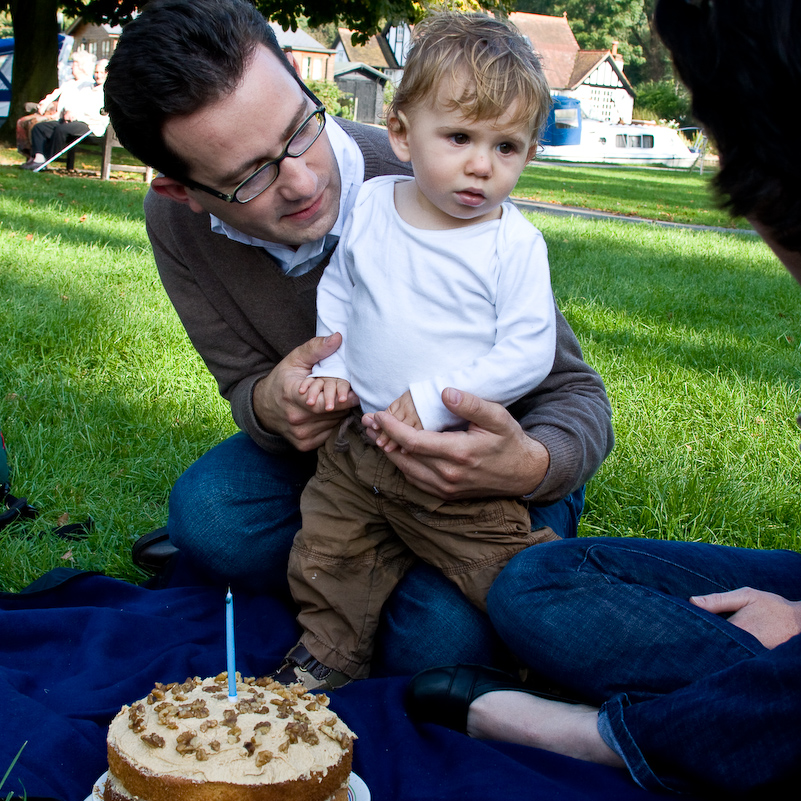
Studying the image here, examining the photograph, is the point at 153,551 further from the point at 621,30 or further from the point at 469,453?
the point at 621,30

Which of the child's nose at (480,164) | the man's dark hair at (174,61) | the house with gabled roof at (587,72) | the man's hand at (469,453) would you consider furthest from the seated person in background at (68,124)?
the house with gabled roof at (587,72)

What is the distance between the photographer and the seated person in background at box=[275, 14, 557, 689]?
208 cm

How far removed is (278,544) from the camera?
2.64 meters

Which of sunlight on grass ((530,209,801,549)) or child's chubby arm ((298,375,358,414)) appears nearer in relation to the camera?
child's chubby arm ((298,375,358,414))

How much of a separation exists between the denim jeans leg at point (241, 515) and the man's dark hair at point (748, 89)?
1.69 meters

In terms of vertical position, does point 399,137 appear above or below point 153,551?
above

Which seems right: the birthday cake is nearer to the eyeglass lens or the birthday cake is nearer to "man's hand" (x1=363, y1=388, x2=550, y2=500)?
"man's hand" (x1=363, y1=388, x2=550, y2=500)

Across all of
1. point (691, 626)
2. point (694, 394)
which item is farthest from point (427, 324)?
point (694, 394)

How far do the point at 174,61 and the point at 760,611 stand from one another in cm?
184

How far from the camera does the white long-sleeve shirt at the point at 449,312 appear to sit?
6.93 ft

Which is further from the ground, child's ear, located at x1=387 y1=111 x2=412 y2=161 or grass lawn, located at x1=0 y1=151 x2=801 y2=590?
child's ear, located at x1=387 y1=111 x2=412 y2=161

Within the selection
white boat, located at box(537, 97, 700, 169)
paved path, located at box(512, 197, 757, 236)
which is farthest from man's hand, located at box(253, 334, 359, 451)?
white boat, located at box(537, 97, 700, 169)

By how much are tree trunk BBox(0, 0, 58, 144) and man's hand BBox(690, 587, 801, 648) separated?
17358 mm

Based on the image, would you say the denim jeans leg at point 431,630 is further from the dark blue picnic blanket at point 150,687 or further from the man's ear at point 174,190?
the man's ear at point 174,190
